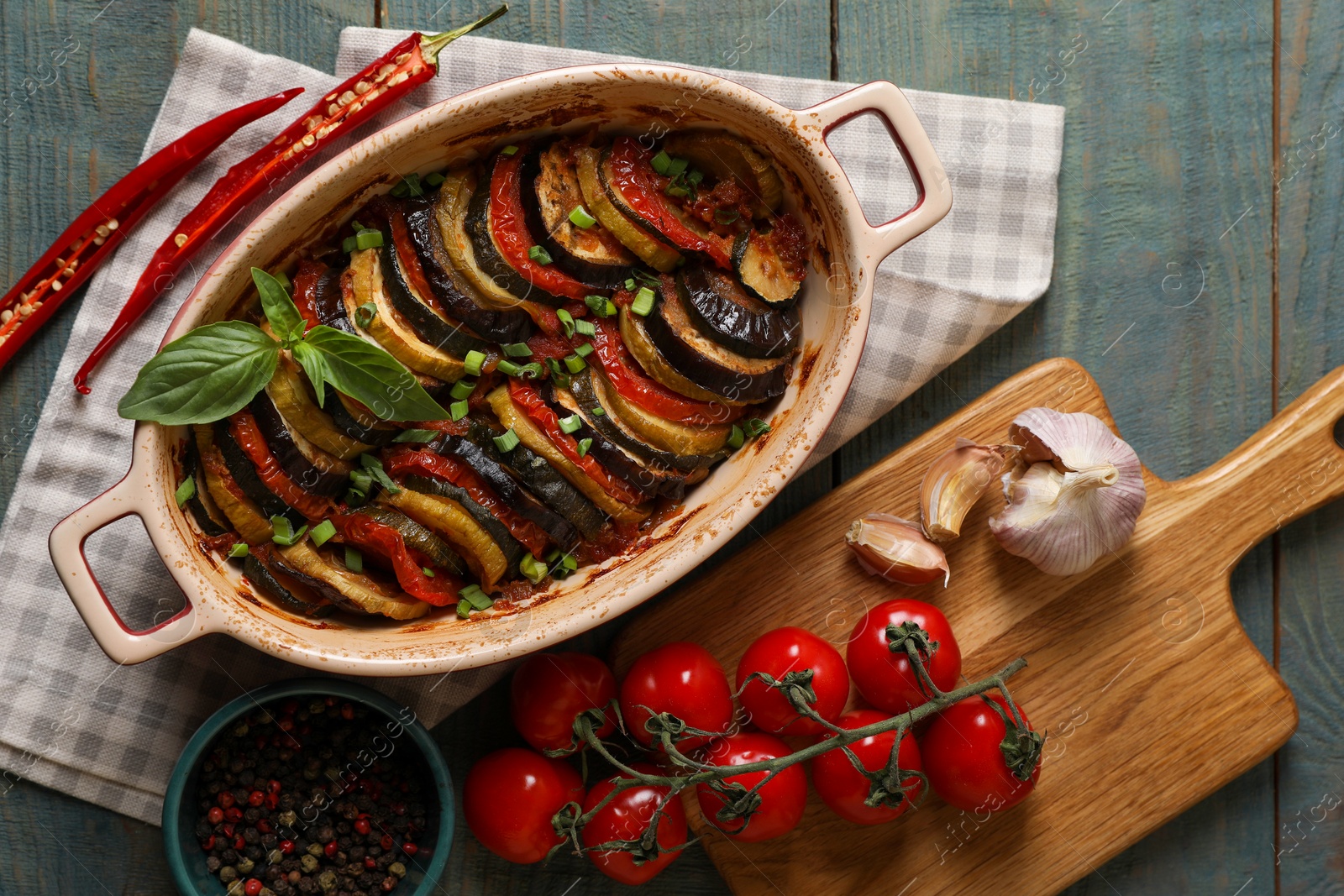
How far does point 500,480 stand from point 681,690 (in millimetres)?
775

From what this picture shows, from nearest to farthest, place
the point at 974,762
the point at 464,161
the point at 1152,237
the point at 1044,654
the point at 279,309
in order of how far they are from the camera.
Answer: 1. the point at 279,309
2. the point at 464,161
3. the point at 974,762
4. the point at 1044,654
5. the point at 1152,237

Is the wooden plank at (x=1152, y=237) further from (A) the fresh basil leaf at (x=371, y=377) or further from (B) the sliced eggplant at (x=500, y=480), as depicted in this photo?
(A) the fresh basil leaf at (x=371, y=377)

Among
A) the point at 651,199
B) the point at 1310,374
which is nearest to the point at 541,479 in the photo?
the point at 651,199

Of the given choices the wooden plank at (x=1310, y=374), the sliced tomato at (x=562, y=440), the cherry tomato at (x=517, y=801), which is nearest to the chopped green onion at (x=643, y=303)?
the sliced tomato at (x=562, y=440)

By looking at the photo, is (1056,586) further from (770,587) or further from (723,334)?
(723,334)

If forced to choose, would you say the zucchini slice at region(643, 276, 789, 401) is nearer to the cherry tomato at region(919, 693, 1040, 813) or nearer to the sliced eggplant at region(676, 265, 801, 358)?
the sliced eggplant at region(676, 265, 801, 358)

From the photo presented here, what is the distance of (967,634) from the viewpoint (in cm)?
299

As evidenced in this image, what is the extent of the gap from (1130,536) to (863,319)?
1198 mm

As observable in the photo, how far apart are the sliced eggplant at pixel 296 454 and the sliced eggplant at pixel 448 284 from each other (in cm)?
48

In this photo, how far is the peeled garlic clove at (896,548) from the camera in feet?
9.38

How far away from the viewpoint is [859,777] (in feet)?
8.95

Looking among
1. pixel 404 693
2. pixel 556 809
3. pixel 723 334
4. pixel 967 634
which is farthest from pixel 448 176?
pixel 967 634

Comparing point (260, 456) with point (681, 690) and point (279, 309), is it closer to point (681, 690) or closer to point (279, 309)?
point (279, 309)

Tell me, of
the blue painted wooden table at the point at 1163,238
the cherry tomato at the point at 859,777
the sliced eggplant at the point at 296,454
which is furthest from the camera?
the blue painted wooden table at the point at 1163,238
